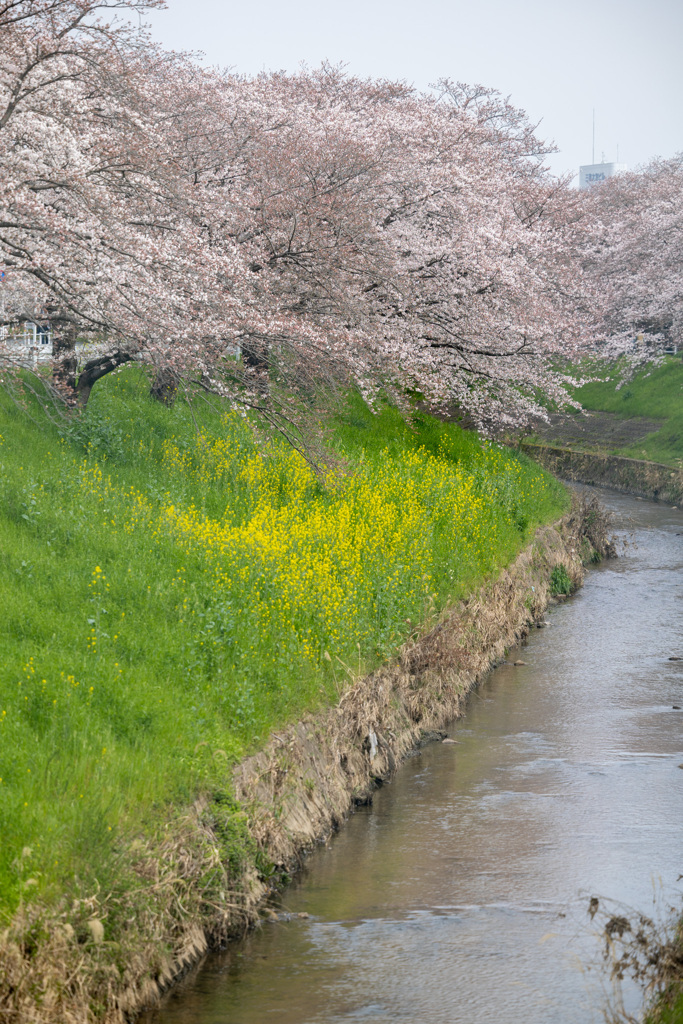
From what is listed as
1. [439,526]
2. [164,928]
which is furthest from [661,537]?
[164,928]

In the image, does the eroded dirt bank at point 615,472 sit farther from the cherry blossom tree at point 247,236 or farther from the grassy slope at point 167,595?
the grassy slope at point 167,595

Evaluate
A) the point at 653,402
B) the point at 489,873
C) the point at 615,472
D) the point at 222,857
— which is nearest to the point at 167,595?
the point at 222,857

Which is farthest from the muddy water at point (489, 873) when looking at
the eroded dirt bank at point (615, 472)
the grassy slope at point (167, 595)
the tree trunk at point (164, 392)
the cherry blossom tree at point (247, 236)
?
the eroded dirt bank at point (615, 472)

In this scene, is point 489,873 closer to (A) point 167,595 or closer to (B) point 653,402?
(A) point 167,595

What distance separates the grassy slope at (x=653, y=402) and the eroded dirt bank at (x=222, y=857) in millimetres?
24466

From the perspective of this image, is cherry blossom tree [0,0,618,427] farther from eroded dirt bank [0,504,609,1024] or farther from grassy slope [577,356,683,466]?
grassy slope [577,356,683,466]

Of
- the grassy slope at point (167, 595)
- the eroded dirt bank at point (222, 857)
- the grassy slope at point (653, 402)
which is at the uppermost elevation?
the grassy slope at point (653, 402)

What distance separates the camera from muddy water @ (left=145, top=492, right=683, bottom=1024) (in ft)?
24.1

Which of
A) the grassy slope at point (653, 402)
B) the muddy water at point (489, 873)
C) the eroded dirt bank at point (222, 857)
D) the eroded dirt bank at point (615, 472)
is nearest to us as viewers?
the eroded dirt bank at point (222, 857)

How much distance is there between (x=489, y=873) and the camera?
9.37 metres

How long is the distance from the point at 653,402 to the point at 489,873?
3566 centimetres

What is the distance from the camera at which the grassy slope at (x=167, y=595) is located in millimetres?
7699

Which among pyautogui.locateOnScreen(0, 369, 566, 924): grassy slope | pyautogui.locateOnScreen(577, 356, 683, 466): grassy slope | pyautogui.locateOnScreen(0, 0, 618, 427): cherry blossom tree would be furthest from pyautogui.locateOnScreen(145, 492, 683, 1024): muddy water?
pyautogui.locateOnScreen(577, 356, 683, 466): grassy slope

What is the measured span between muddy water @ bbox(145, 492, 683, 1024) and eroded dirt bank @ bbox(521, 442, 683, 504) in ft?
62.3
